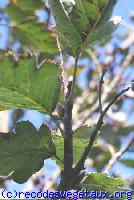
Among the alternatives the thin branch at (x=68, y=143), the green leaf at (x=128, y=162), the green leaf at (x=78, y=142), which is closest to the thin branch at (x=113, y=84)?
the green leaf at (x=128, y=162)

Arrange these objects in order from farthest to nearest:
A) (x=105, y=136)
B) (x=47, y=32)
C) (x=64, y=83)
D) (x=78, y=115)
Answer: (x=105, y=136) → (x=78, y=115) → (x=47, y=32) → (x=64, y=83)

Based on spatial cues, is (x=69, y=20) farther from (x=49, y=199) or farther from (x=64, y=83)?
(x=49, y=199)

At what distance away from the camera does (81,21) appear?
3.43ft

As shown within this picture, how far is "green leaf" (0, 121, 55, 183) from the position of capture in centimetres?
104

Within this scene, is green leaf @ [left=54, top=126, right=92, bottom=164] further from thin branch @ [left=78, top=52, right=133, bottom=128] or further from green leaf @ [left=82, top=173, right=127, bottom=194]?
thin branch @ [left=78, top=52, right=133, bottom=128]

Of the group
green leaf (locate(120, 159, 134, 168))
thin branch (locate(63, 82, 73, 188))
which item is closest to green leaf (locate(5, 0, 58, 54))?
green leaf (locate(120, 159, 134, 168))

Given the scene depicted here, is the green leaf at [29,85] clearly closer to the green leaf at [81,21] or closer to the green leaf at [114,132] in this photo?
the green leaf at [81,21]

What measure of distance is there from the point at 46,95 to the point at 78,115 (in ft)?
5.26

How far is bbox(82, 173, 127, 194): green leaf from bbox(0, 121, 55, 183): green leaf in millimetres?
100

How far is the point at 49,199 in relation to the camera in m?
1.04

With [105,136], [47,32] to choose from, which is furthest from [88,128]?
[105,136]

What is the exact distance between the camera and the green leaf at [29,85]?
1.00 meters

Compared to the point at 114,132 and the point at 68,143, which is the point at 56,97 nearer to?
the point at 68,143

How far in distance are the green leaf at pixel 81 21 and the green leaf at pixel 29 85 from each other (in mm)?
77
